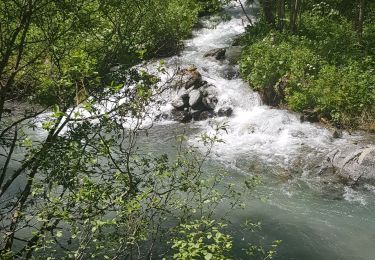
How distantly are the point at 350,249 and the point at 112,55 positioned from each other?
5.38m

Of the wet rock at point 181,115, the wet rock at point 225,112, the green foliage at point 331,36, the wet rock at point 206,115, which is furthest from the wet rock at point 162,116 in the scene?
the green foliage at point 331,36

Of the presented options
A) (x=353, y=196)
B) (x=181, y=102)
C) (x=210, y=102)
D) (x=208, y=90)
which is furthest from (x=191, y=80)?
(x=353, y=196)

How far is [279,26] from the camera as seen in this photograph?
19016 millimetres

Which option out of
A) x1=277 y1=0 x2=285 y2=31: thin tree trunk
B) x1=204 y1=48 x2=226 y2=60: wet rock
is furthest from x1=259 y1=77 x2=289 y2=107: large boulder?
x1=277 y1=0 x2=285 y2=31: thin tree trunk

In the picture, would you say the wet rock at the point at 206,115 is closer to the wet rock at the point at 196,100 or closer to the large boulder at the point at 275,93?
the wet rock at the point at 196,100

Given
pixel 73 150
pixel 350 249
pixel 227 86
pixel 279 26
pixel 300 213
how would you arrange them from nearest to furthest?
1. pixel 73 150
2. pixel 350 249
3. pixel 300 213
4. pixel 227 86
5. pixel 279 26

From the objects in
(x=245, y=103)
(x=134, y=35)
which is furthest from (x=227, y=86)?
(x=134, y=35)

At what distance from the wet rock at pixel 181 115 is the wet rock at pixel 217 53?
13.4 feet

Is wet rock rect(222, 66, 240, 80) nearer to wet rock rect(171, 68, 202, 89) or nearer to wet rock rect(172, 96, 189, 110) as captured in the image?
wet rock rect(171, 68, 202, 89)

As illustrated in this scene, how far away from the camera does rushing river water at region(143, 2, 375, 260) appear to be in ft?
26.2

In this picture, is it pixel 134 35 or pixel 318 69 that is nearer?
pixel 134 35

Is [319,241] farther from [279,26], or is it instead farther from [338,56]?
[279,26]

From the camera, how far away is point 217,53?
18.4 metres

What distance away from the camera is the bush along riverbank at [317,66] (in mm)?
12984
